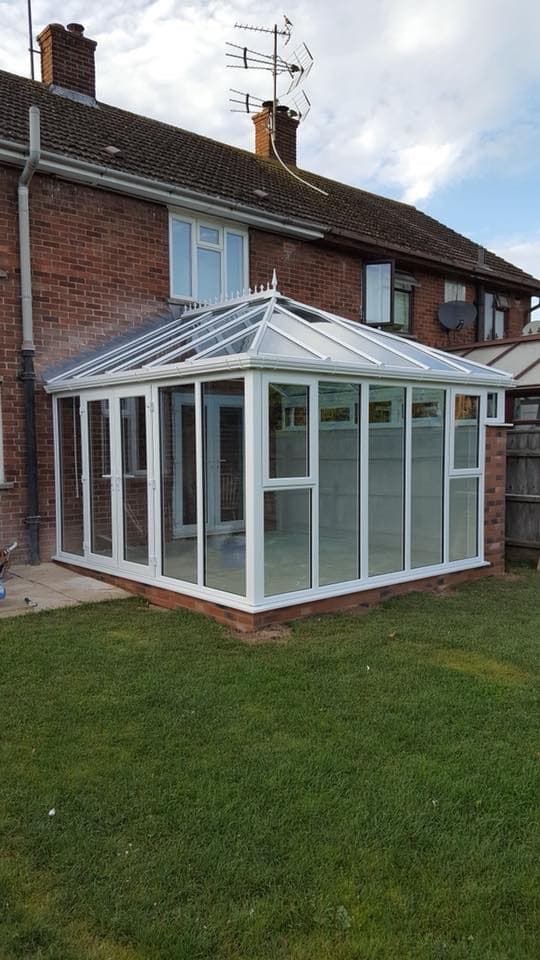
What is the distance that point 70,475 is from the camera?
26.1 feet

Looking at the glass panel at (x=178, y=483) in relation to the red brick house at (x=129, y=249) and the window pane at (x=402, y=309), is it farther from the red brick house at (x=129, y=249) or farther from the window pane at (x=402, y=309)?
→ the window pane at (x=402, y=309)

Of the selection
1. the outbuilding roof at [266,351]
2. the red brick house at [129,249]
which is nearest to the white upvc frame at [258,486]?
the outbuilding roof at [266,351]

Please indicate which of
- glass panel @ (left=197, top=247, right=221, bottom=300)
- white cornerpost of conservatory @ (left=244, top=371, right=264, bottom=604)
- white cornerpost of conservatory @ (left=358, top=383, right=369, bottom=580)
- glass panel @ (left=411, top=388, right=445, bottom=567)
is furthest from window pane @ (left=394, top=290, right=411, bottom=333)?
white cornerpost of conservatory @ (left=244, top=371, right=264, bottom=604)

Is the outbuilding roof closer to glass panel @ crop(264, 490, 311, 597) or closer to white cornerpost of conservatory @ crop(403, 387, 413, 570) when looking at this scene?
white cornerpost of conservatory @ crop(403, 387, 413, 570)

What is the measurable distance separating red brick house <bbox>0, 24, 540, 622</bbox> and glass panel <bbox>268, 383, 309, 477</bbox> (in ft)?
4.11

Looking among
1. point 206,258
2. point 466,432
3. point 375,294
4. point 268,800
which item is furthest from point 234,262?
point 268,800

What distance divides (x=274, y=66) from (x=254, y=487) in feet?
42.6

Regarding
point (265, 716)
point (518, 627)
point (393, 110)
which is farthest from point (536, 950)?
point (393, 110)

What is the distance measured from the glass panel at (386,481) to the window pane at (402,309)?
6.27 metres

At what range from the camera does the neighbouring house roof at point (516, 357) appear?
10172 millimetres

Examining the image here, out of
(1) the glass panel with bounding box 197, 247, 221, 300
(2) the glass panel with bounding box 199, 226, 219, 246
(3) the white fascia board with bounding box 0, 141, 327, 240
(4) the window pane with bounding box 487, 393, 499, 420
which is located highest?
(3) the white fascia board with bounding box 0, 141, 327, 240

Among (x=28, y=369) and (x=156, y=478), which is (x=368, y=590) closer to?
(x=156, y=478)

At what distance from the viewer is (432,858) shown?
2.61m

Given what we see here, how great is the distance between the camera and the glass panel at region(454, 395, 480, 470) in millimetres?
7443
